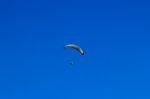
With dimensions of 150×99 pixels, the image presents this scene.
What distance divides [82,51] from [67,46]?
8.07 feet

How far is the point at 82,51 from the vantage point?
40.5 meters

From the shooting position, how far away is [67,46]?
133 feet
